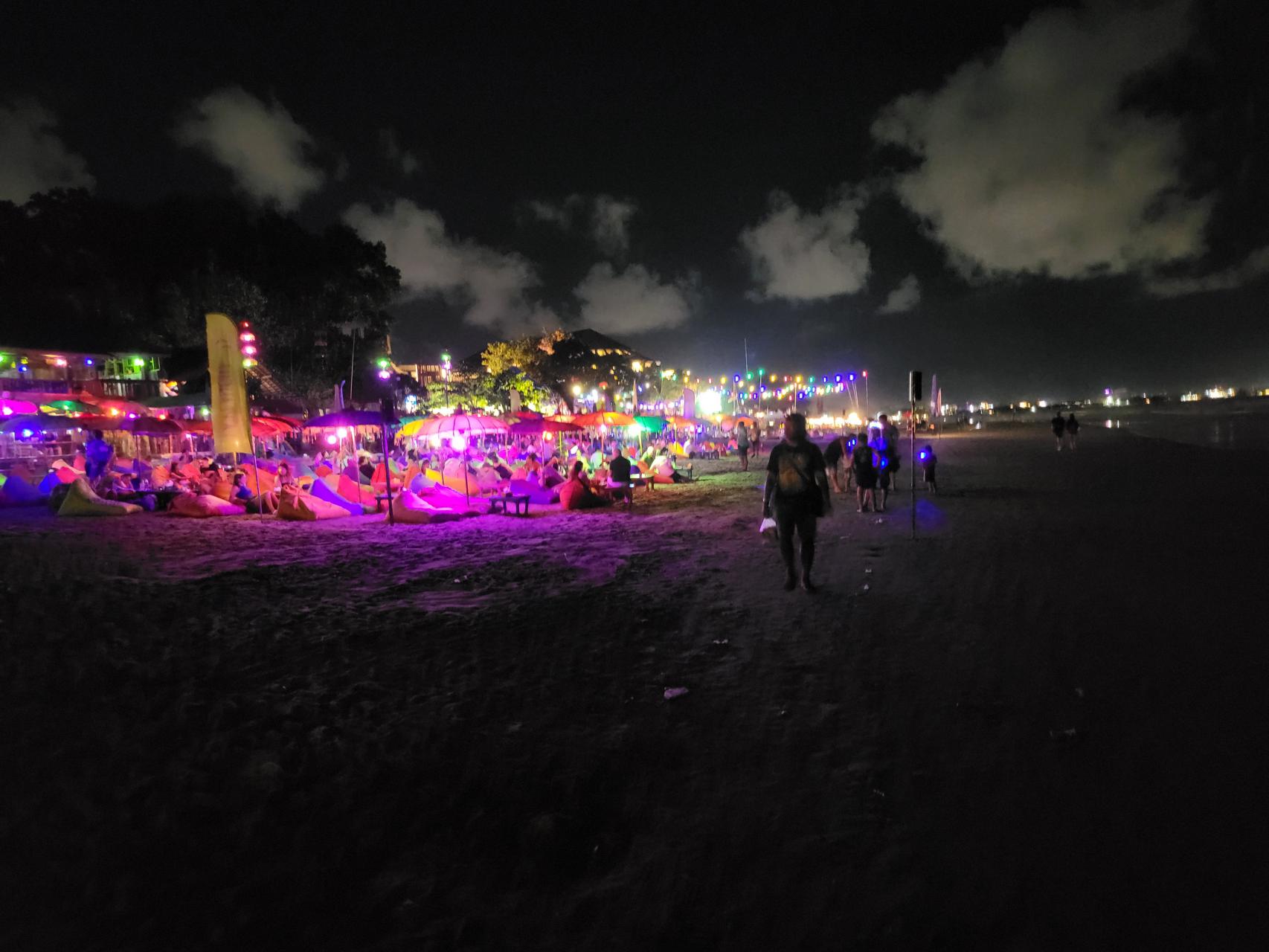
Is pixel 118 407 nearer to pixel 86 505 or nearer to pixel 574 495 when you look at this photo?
pixel 86 505

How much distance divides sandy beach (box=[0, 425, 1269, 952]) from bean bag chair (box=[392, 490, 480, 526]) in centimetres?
543

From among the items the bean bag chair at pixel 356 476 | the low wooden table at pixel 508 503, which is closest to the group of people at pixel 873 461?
the low wooden table at pixel 508 503

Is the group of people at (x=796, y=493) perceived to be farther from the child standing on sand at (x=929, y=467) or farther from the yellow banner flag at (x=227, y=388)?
the yellow banner flag at (x=227, y=388)

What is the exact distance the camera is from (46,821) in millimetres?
3047

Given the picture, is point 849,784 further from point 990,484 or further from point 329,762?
point 990,484

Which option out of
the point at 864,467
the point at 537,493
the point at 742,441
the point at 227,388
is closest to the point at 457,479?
the point at 537,493

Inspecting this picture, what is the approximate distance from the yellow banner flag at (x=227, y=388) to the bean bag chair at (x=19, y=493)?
7.84 meters

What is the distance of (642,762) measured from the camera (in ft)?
11.7

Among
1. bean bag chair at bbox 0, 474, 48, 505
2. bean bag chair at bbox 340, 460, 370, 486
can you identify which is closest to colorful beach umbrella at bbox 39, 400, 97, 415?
bean bag chair at bbox 0, 474, 48, 505

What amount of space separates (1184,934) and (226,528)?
1376cm

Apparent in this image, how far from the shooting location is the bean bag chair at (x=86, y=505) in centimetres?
1363

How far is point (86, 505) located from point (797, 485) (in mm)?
14543

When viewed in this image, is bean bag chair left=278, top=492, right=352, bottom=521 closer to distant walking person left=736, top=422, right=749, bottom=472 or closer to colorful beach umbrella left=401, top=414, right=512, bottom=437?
colorful beach umbrella left=401, top=414, right=512, bottom=437

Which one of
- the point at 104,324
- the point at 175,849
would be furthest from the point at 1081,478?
the point at 104,324
